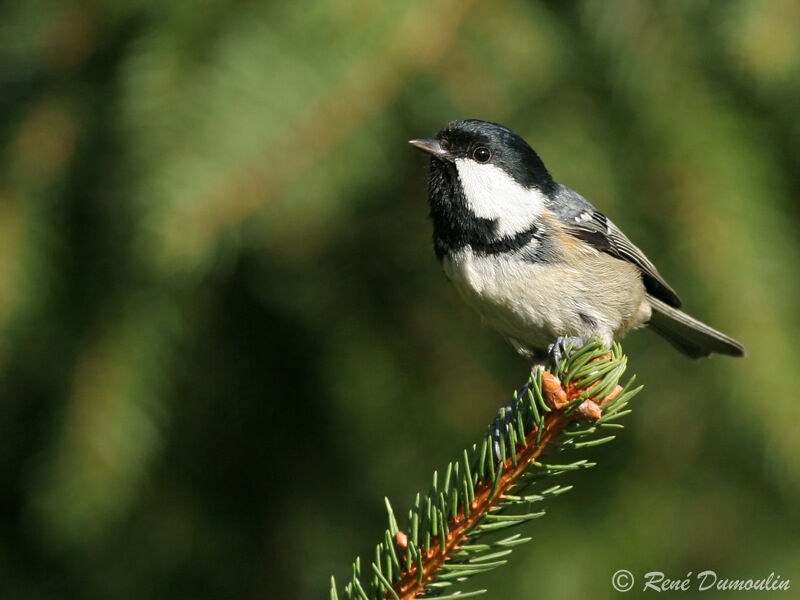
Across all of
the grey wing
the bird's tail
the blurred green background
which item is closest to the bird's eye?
the blurred green background

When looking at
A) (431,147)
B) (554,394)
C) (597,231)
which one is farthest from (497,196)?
(554,394)

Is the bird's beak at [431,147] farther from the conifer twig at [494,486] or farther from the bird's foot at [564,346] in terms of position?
the conifer twig at [494,486]

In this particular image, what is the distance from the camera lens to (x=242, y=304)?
11.0 feet

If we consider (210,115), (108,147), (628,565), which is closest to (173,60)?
(210,115)

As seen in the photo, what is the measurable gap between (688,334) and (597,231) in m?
0.50

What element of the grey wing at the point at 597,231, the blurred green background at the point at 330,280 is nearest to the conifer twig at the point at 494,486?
the blurred green background at the point at 330,280

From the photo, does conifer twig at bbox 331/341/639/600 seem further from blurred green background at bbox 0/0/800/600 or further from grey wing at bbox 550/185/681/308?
grey wing at bbox 550/185/681/308

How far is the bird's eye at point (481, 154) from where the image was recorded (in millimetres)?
2770

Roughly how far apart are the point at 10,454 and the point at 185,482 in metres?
0.63

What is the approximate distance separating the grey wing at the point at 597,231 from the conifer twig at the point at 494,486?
Answer: 900 mm

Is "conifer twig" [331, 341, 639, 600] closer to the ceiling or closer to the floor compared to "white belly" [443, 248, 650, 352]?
closer to the floor

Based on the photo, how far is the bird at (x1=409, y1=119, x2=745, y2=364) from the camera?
264 centimetres

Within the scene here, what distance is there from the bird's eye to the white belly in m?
0.33

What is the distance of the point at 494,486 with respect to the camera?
5.57 feet
